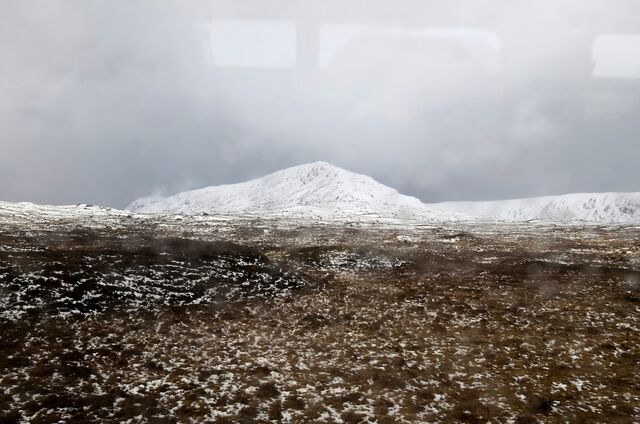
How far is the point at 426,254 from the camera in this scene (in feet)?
157

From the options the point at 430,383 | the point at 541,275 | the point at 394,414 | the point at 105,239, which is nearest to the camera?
the point at 394,414

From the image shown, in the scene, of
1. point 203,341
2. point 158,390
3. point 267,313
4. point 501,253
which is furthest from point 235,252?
point 501,253

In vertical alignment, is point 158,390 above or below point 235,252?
below

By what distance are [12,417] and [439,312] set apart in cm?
2074

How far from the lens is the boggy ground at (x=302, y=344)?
13758 millimetres

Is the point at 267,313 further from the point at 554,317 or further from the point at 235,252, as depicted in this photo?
the point at 554,317

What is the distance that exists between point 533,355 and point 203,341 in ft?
50.4

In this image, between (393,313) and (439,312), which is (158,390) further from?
(439,312)

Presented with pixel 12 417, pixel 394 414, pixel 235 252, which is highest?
pixel 235 252

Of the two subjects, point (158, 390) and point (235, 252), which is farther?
point (235, 252)

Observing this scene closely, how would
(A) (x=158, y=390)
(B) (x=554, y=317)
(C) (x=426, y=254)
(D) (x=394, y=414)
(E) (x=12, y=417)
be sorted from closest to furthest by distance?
(E) (x=12, y=417), (D) (x=394, y=414), (A) (x=158, y=390), (B) (x=554, y=317), (C) (x=426, y=254)

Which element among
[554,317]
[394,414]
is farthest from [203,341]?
[554,317]

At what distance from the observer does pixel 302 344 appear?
1953 cm

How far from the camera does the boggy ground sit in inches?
542
